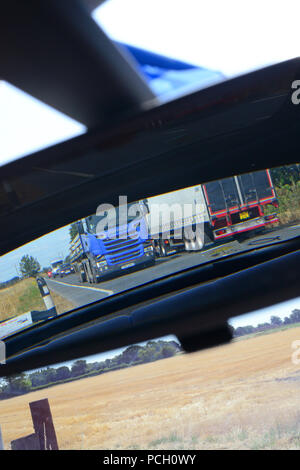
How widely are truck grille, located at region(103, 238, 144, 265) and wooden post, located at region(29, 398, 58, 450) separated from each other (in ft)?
1.48

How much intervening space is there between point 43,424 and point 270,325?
69 centimetres

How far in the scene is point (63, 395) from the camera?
1343 millimetres

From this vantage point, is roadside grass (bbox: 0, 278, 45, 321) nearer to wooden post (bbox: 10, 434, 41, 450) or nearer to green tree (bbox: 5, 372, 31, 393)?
green tree (bbox: 5, 372, 31, 393)

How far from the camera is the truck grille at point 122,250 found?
1.33 meters

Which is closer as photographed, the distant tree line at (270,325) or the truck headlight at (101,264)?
the distant tree line at (270,325)

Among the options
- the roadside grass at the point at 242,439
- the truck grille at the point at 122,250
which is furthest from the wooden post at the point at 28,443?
the truck grille at the point at 122,250

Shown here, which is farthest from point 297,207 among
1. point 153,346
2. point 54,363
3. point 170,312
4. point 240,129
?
point 54,363

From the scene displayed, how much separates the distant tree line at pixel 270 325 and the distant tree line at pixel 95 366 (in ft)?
0.56

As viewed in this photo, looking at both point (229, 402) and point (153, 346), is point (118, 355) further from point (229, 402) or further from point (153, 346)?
point (229, 402)

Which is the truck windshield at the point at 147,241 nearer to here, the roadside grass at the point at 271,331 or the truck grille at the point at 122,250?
the truck grille at the point at 122,250

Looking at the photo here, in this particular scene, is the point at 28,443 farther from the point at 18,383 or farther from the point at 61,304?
the point at 61,304

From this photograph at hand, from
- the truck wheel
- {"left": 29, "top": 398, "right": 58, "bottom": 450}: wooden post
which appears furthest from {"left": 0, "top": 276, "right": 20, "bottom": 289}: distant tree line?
the truck wheel

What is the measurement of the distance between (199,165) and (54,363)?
2.31 ft

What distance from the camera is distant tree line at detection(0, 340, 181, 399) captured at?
50.8 inches
